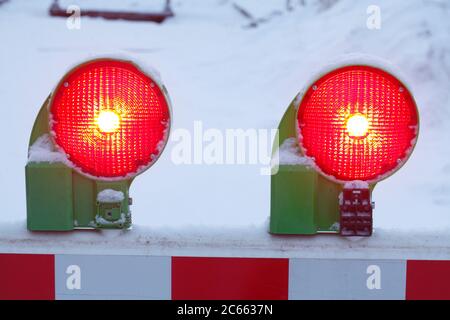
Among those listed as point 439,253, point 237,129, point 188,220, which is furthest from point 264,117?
point 439,253

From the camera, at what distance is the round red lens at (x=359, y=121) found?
1163 mm

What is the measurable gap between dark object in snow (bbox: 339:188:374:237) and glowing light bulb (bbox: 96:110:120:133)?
0.43 metres

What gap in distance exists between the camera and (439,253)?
4.30ft

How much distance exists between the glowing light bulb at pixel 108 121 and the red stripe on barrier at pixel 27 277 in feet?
0.98

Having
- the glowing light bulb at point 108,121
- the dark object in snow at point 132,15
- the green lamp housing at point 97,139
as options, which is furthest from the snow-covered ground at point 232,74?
the glowing light bulb at point 108,121

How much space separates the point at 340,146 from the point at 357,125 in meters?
0.05

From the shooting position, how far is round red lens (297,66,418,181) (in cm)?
116

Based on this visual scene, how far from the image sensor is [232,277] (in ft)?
4.30

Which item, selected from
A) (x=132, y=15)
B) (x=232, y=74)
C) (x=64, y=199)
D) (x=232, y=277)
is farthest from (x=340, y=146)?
(x=132, y=15)

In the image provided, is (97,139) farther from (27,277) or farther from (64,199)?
(27,277)

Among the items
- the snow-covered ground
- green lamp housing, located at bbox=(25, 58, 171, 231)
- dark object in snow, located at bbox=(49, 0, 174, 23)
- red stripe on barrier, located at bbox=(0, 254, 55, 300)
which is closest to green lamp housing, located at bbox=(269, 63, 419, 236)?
the snow-covered ground

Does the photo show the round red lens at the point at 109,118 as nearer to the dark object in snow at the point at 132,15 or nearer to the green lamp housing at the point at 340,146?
the green lamp housing at the point at 340,146

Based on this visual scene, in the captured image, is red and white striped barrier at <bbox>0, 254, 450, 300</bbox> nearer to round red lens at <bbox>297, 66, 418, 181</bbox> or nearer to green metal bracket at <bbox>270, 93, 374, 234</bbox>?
green metal bracket at <bbox>270, 93, 374, 234</bbox>
